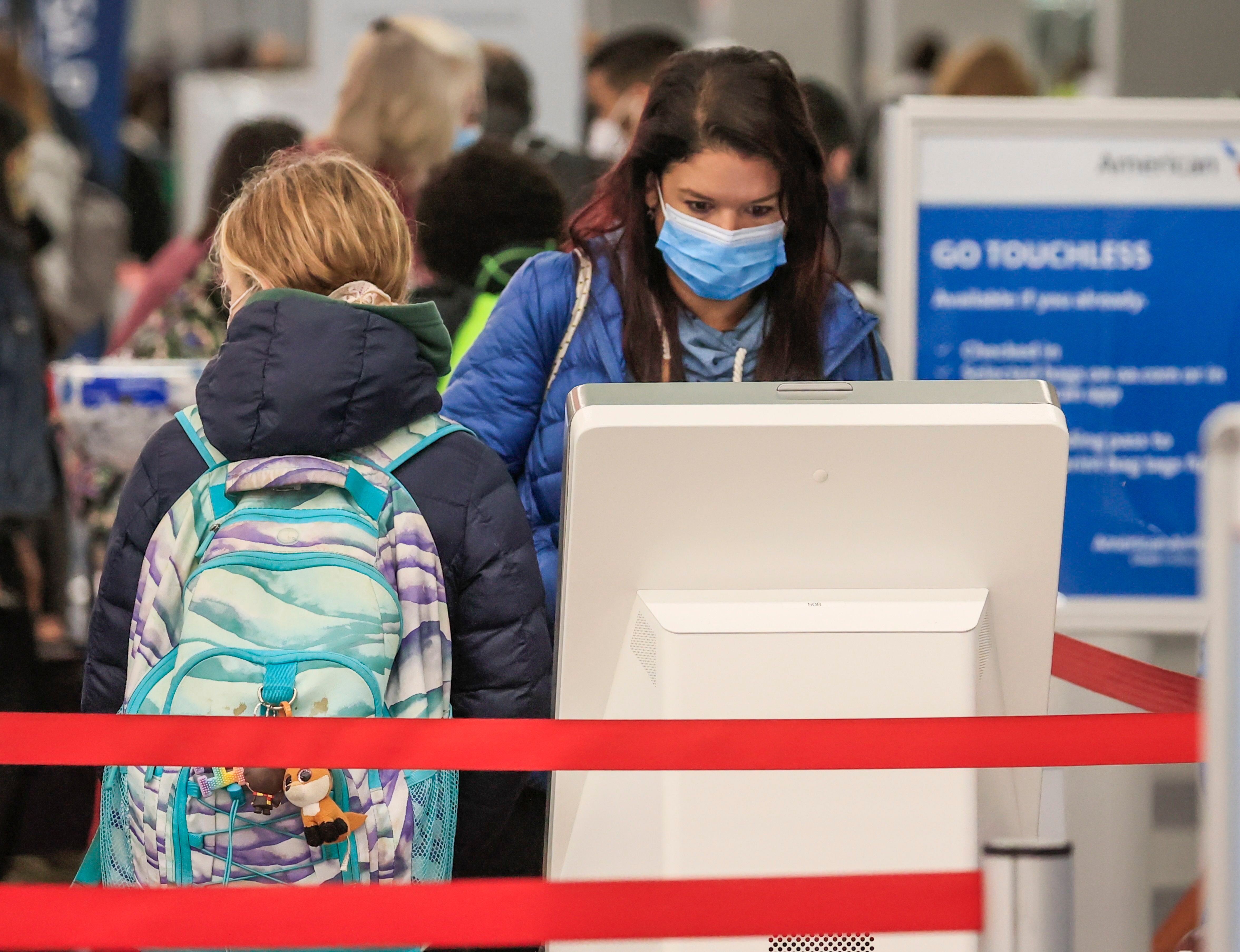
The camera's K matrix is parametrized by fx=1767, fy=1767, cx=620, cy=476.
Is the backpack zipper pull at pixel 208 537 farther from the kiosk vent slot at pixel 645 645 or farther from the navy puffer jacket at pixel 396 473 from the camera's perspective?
the kiosk vent slot at pixel 645 645

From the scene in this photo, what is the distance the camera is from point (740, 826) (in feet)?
6.34

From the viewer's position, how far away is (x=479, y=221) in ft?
13.2

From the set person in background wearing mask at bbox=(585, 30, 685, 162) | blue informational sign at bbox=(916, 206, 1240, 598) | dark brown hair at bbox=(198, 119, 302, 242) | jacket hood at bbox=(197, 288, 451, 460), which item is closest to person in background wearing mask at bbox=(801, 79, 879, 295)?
person in background wearing mask at bbox=(585, 30, 685, 162)

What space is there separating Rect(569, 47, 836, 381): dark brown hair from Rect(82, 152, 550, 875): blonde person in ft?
1.56

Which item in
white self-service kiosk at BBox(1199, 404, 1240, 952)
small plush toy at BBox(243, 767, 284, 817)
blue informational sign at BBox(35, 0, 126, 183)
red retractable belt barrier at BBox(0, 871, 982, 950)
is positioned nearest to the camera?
white self-service kiosk at BBox(1199, 404, 1240, 952)

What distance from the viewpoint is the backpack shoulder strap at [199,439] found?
238cm

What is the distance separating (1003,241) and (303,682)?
238 cm

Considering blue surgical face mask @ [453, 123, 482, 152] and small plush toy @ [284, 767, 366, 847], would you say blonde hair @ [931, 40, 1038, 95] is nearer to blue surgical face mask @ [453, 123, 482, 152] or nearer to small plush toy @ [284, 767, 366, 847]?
blue surgical face mask @ [453, 123, 482, 152]

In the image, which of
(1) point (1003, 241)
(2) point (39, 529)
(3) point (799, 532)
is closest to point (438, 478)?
(3) point (799, 532)

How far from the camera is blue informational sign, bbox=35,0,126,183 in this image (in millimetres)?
8445

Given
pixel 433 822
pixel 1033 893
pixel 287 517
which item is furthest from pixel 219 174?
pixel 1033 893

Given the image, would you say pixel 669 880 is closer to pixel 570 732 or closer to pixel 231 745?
pixel 570 732

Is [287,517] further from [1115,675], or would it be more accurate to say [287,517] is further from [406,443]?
[1115,675]

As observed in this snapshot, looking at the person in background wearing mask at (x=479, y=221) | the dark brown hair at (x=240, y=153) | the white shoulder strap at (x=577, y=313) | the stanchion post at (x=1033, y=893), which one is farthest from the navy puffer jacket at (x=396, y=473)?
the dark brown hair at (x=240, y=153)
